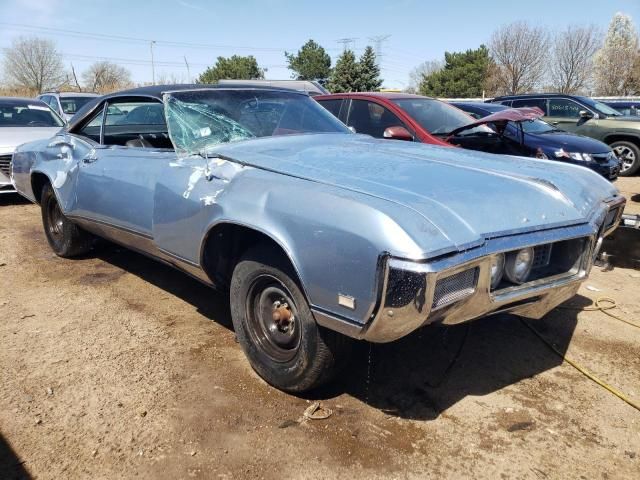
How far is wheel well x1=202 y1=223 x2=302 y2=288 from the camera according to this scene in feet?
8.84

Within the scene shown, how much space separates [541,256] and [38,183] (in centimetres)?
451

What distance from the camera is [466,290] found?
210 centimetres

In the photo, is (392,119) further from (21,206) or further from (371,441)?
(21,206)

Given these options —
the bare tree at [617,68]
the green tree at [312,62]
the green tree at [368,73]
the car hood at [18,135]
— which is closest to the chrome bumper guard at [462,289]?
the car hood at [18,135]

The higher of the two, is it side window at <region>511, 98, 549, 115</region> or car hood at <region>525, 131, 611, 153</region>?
side window at <region>511, 98, 549, 115</region>

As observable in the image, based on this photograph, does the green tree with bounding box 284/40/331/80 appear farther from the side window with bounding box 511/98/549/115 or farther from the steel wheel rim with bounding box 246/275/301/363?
the steel wheel rim with bounding box 246/275/301/363

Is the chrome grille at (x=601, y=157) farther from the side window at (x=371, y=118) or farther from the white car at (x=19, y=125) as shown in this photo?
the white car at (x=19, y=125)

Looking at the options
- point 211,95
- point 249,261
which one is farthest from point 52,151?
point 249,261

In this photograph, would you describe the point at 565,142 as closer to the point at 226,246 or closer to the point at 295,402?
the point at 226,246

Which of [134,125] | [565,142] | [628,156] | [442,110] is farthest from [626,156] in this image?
[134,125]

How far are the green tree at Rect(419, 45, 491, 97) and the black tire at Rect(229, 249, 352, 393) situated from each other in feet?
163

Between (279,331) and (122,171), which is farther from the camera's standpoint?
(122,171)

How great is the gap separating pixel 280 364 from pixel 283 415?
251mm

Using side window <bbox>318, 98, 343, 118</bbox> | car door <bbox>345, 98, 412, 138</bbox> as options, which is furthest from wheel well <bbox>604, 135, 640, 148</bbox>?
side window <bbox>318, 98, 343, 118</bbox>
